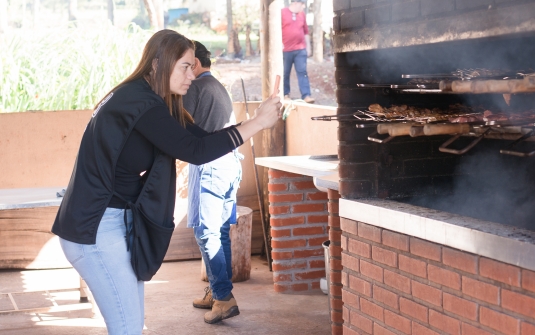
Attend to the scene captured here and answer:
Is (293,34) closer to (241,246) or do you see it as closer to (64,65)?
(64,65)

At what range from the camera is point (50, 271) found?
702 centimetres

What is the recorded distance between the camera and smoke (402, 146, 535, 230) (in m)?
3.35

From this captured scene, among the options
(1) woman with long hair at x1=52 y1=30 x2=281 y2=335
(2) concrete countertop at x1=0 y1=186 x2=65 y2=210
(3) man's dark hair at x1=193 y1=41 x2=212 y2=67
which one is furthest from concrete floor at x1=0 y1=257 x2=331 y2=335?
(1) woman with long hair at x1=52 y1=30 x2=281 y2=335

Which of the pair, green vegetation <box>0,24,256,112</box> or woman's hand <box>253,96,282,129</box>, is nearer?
woman's hand <box>253,96,282,129</box>

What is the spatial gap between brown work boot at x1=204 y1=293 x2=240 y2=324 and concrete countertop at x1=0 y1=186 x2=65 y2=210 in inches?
51.3

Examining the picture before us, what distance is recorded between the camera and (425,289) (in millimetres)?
3088

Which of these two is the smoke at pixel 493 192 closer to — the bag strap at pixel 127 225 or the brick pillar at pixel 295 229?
the bag strap at pixel 127 225

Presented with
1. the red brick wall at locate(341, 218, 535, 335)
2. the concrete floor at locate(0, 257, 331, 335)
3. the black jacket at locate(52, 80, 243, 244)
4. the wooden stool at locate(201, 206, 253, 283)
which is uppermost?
the black jacket at locate(52, 80, 243, 244)

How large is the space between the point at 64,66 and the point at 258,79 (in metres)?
9.05

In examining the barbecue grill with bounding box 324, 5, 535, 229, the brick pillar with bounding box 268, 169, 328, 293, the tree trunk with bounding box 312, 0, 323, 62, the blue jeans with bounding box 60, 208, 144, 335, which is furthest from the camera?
the tree trunk with bounding box 312, 0, 323, 62

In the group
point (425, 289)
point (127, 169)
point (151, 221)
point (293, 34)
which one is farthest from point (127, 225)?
point (293, 34)

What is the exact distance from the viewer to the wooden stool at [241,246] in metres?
6.32

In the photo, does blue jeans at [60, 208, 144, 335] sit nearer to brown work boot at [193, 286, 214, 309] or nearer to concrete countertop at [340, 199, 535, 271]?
concrete countertop at [340, 199, 535, 271]

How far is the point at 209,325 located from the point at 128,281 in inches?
83.1
